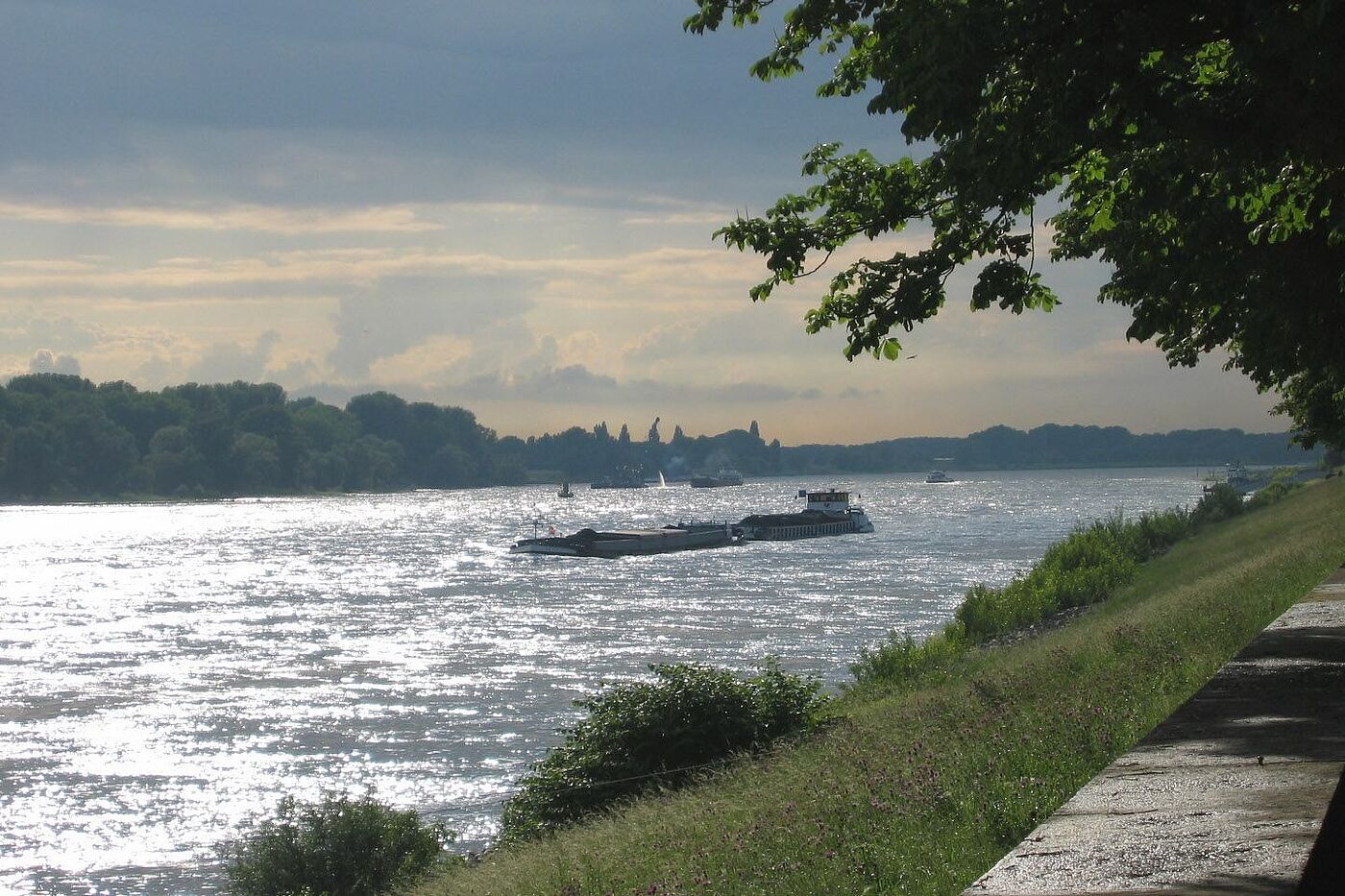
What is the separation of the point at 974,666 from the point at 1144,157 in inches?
559

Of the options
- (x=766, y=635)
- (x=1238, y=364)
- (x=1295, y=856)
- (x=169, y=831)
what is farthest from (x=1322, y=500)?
(x=1295, y=856)

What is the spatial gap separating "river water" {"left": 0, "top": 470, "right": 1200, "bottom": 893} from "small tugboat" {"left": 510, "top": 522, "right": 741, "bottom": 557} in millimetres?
4060

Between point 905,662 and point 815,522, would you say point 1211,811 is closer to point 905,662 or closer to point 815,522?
point 905,662

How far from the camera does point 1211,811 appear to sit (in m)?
5.45

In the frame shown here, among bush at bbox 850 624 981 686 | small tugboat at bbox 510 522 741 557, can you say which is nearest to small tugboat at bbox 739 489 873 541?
small tugboat at bbox 510 522 741 557

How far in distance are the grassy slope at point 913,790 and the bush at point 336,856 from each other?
3.57 meters

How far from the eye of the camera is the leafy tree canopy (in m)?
10.4

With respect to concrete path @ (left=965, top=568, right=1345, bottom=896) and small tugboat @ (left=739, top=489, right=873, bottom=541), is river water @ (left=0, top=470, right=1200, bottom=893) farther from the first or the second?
concrete path @ (left=965, top=568, right=1345, bottom=896)

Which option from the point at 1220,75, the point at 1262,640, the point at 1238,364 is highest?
the point at 1220,75

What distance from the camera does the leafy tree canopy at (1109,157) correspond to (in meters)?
10.4

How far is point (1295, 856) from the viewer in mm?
4664

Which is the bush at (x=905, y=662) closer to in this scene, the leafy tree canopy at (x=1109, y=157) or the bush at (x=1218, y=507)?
the leafy tree canopy at (x=1109, y=157)

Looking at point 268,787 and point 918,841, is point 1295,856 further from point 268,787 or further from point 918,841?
point 268,787

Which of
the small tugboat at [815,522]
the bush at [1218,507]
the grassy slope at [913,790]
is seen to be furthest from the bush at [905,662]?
the small tugboat at [815,522]
